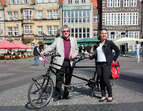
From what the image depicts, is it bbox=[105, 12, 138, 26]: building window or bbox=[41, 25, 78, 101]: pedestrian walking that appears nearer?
bbox=[41, 25, 78, 101]: pedestrian walking

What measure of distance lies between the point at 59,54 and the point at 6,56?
20.8m

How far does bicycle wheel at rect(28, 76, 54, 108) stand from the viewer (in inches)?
143

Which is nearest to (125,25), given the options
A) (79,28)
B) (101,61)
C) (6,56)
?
(79,28)

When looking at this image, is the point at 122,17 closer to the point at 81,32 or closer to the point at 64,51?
the point at 81,32

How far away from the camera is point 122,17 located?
35.3 meters

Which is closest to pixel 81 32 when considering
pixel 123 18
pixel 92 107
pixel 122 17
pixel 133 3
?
pixel 122 17

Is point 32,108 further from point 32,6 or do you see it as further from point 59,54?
point 32,6

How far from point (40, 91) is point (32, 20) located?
34.3 meters

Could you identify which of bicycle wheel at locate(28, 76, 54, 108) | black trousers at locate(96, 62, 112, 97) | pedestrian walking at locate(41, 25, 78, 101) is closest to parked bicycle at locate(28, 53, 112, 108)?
bicycle wheel at locate(28, 76, 54, 108)

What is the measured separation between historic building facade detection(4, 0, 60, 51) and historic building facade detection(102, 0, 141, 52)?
10.6 m

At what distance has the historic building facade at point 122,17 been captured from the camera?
115 ft

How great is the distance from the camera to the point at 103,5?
35.1 meters

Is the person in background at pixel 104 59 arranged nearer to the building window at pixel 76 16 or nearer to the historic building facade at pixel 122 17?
the historic building facade at pixel 122 17

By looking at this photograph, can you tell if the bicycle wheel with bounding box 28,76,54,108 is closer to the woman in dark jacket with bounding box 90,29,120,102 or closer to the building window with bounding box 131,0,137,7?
the woman in dark jacket with bounding box 90,29,120,102
